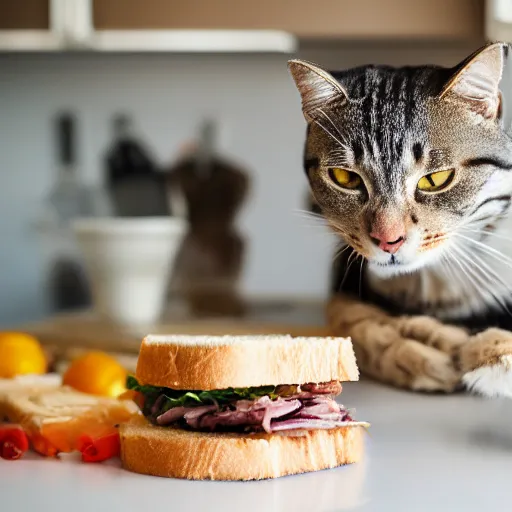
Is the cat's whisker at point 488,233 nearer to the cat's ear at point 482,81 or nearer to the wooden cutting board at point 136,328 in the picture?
the cat's ear at point 482,81

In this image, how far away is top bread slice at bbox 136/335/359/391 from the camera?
923 millimetres

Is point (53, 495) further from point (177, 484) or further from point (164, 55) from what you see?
point (164, 55)

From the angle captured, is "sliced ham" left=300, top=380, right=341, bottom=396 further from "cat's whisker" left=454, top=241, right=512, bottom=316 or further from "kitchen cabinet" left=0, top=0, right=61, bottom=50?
"kitchen cabinet" left=0, top=0, right=61, bottom=50

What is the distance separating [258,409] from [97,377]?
39cm

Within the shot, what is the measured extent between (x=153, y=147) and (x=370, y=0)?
74 cm

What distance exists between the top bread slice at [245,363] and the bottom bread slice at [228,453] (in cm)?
6

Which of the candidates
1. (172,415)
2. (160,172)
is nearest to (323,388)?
(172,415)

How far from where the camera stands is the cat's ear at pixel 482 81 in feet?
3.34

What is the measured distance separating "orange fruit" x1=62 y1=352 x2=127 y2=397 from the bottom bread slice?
0.84 feet

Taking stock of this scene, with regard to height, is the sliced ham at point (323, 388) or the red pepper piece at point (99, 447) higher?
the sliced ham at point (323, 388)

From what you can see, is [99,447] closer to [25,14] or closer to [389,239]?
[389,239]

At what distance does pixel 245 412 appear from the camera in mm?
924

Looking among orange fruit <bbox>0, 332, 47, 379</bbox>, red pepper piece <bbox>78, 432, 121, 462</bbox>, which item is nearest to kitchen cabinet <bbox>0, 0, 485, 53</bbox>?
orange fruit <bbox>0, 332, 47, 379</bbox>

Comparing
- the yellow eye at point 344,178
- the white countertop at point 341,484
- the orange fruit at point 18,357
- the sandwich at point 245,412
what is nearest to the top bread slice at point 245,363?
the sandwich at point 245,412
